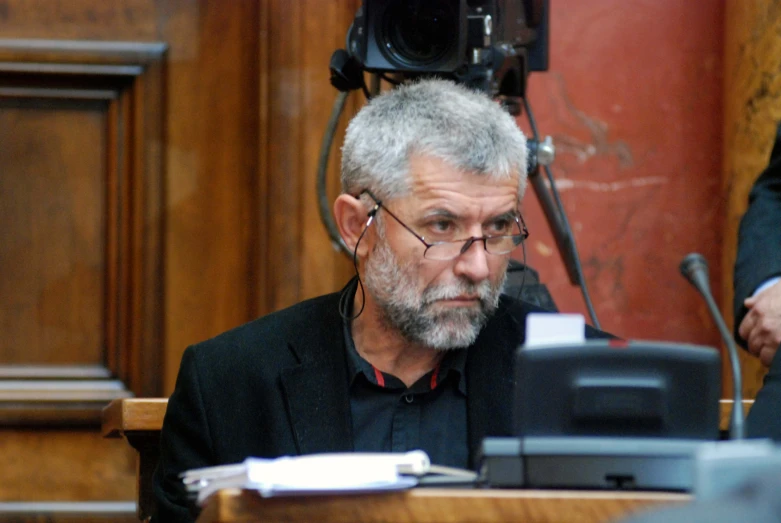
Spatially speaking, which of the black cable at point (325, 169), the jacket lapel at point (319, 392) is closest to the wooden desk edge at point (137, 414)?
the jacket lapel at point (319, 392)

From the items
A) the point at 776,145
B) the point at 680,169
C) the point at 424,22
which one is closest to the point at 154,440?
the point at 424,22

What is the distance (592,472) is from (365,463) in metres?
0.22

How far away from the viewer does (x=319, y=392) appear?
1.92 metres

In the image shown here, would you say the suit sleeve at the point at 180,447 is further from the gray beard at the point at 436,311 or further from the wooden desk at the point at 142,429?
the gray beard at the point at 436,311

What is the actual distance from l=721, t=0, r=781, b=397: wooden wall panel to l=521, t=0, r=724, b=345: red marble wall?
0.06 meters

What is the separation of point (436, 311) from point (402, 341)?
4.3 inches

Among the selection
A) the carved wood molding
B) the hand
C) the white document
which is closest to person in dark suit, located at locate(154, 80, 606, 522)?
the hand

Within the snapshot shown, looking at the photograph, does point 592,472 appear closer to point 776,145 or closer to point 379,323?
point 379,323

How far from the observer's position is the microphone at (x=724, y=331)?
162 cm

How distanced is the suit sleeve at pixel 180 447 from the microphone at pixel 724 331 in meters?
0.79

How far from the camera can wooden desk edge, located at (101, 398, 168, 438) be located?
6.39ft

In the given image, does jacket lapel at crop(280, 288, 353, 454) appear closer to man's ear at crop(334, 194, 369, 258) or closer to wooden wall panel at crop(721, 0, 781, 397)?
man's ear at crop(334, 194, 369, 258)

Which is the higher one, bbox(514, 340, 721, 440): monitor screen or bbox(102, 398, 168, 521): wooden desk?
bbox(514, 340, 721, 440): monitor screen

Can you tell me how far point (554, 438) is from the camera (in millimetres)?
1213
